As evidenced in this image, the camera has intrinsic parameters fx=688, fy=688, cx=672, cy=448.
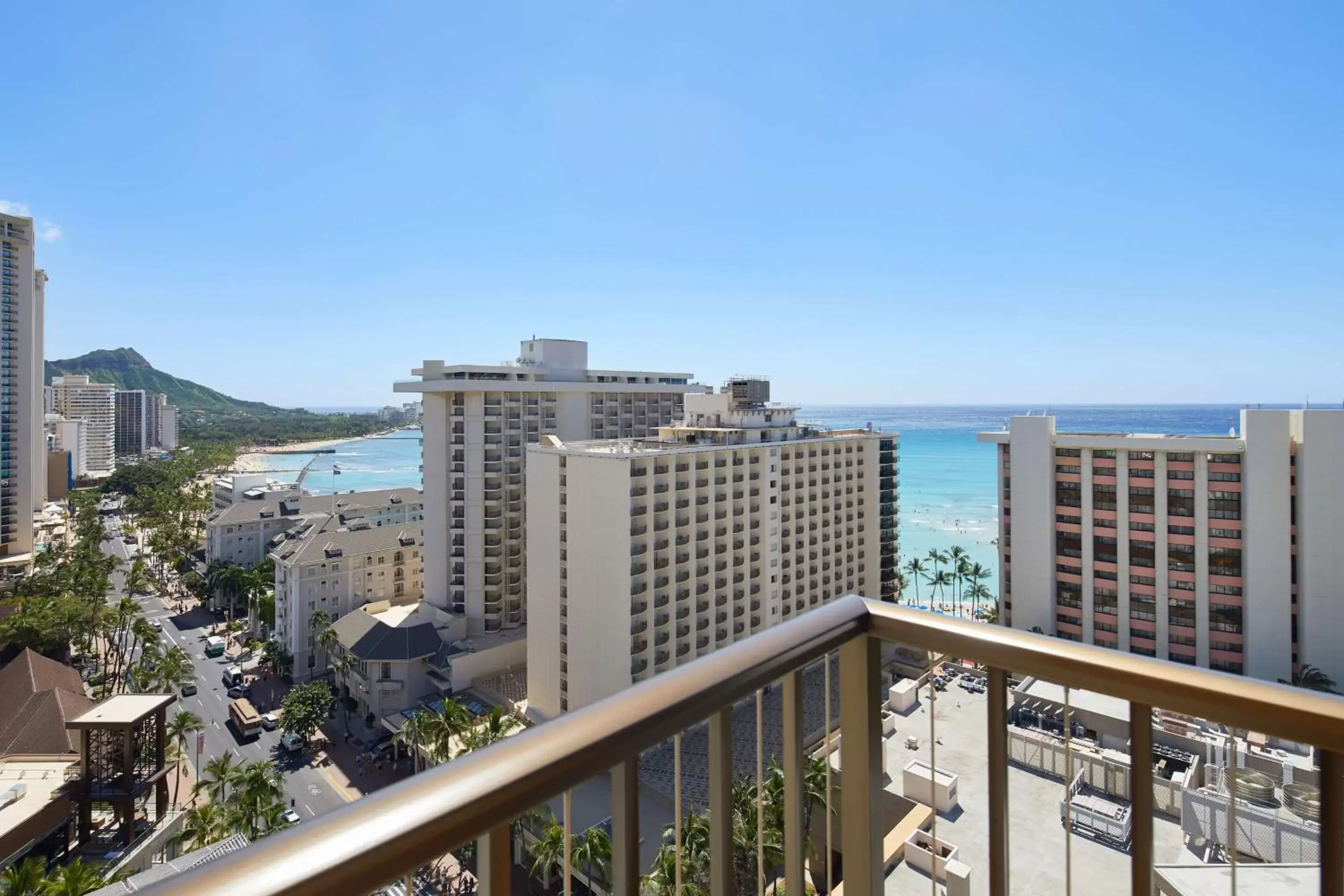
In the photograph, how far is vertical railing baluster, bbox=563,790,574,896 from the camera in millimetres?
979

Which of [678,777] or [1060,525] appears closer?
[678,777]

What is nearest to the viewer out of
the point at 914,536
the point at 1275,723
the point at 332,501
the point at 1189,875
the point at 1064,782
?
the point at 1275,723

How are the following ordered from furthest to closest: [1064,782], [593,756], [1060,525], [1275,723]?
1. [1060,525]
2. [1064,782]
3. [1275,723]
4. [593,756]

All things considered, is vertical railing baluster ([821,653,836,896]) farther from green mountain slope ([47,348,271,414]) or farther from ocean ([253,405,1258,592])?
green mountain slope ([47,348,271,414])

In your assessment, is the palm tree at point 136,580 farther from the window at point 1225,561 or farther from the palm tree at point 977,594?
the window at point 1225,561

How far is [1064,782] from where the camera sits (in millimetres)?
1487

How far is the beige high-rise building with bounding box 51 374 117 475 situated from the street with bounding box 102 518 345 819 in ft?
166

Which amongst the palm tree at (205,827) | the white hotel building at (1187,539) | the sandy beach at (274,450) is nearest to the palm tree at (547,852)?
the palm tree at (205,827)

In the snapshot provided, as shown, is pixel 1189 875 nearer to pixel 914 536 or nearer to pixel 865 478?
pixel 865 478

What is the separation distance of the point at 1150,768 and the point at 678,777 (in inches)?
32.9

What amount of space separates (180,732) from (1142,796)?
840 inches

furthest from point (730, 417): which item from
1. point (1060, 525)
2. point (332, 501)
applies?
point (332, 501)

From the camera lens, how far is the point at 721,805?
1224 mm

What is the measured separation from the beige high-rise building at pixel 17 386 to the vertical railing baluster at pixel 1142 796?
44062 millimetres
